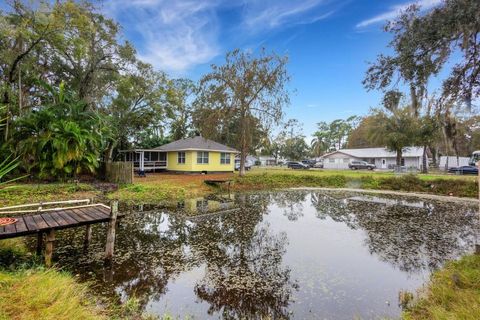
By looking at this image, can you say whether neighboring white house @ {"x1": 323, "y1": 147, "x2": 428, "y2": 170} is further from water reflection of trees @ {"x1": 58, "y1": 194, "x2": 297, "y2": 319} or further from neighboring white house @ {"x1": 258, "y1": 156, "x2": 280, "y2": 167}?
water reflection of trees @ {"x1": 58, "y1": 194, "x2": 297, "y2": 319}

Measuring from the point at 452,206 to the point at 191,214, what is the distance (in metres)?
12.2

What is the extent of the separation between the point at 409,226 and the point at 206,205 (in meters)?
7.91

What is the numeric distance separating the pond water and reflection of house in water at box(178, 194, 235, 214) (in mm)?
597

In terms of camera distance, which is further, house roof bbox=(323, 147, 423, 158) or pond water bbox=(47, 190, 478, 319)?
house roof bbox=(323, 147, 423, 158)

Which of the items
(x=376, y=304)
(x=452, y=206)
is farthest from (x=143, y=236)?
(x=452, y=206)

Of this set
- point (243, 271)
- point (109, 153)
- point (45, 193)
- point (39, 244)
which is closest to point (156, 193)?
point (45, 193)

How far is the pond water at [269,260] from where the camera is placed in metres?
4.04

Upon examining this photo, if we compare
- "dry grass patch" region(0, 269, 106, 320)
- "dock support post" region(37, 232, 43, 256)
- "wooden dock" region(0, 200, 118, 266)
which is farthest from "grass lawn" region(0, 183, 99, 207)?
"dry grass patch" region(0, 269, 106, 320)

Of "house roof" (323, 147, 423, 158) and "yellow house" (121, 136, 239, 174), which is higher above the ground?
"house roof" (323, 147, 423, 158)

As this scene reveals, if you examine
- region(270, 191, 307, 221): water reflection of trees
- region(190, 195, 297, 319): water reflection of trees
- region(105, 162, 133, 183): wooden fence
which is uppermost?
region(105, 162, 133, 183): wooden fence

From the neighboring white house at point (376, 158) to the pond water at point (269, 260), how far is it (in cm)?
2877

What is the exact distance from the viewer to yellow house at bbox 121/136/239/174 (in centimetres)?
2312

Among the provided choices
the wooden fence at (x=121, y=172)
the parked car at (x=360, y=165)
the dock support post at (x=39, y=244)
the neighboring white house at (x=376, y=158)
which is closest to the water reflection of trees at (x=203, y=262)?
the dock support post at (x=39, y=244)

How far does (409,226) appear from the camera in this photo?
28.1ft
